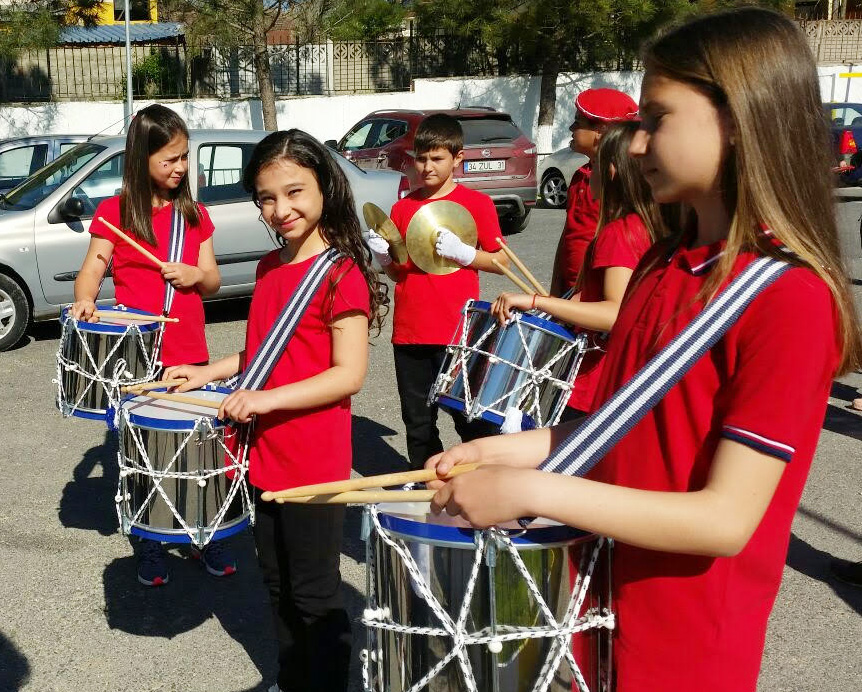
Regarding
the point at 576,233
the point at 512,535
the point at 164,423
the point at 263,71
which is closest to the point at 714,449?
the point at 512,535

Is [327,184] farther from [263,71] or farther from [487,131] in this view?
[263,71]

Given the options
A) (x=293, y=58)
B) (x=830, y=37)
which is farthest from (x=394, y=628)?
(x=830, y=37)

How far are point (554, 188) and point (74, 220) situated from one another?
1051 centimetres

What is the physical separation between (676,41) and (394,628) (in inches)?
40.6

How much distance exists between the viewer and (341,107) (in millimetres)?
23656

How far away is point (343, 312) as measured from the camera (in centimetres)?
274

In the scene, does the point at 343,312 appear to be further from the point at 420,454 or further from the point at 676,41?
the point at 420,454

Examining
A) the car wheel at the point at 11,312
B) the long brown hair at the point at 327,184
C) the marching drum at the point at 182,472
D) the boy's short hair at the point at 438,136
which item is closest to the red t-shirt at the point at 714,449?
the long brown hair at the point at 327,184

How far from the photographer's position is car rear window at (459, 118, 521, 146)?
13.8m

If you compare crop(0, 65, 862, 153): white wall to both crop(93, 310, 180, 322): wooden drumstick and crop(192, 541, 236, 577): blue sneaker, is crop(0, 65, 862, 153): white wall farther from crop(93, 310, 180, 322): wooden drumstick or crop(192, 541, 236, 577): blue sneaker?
crop(192, 541, 236, 577): blue sneaker

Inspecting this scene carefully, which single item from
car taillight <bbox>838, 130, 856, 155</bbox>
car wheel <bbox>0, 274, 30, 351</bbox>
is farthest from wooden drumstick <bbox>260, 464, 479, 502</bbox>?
car taillight <bbox>838, 130, 856, 155</bbox>

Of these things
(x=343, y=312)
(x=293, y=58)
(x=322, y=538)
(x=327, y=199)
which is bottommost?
(x=322, y=538)

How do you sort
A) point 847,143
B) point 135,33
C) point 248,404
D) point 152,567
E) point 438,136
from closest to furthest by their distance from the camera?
1. point 248,404
2. point 152,567
3. point 438,136
4. point 847,143
5. point 135,33

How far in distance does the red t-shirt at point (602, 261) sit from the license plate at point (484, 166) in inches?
409
